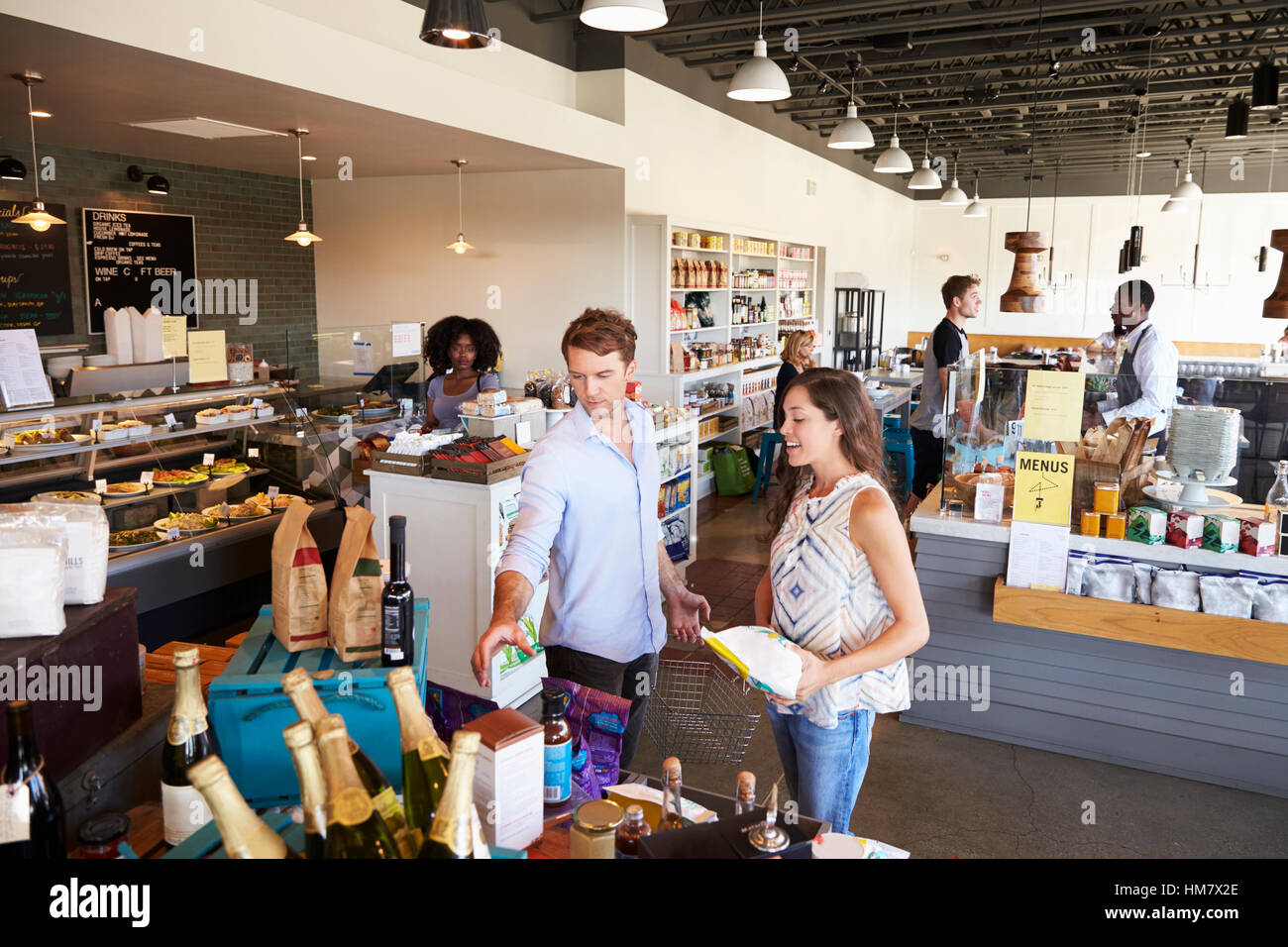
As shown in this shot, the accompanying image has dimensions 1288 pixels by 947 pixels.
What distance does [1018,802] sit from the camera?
150 inches

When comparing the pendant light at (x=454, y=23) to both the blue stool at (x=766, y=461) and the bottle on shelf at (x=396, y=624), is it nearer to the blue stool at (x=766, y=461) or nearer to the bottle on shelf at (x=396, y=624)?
the bottle on shelf at (x=396, y=624)

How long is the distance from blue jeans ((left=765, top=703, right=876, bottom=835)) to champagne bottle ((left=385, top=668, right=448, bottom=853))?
3.85 feet

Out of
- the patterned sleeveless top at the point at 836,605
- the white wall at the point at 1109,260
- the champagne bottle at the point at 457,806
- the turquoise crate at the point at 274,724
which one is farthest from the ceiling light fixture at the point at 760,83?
the white wall at the point at 1109,260

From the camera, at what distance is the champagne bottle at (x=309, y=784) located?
1.16 m

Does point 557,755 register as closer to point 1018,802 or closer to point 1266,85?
point 1018,802

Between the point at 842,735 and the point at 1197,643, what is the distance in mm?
2179

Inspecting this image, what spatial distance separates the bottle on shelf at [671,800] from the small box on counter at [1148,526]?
9.76 feet

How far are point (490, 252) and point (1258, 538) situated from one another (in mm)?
6633

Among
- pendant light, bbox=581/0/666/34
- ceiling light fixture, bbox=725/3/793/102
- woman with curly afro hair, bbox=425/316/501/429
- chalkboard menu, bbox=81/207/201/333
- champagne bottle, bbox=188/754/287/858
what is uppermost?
ceiling light fixture, bbox=725/3/793/102

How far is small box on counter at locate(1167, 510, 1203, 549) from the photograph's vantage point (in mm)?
3842

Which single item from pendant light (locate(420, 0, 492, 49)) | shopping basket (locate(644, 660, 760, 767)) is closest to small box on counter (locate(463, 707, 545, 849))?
shopping basket (locate(644, 660, 760, 767))

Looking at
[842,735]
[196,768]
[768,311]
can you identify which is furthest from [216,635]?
[768,311]

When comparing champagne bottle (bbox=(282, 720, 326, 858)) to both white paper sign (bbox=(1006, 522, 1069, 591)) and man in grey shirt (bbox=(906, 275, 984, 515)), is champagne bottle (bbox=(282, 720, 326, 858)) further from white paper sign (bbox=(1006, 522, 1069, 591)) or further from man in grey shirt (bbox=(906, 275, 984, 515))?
man in grey shirt (bbox=(906, 275, 984, 515))

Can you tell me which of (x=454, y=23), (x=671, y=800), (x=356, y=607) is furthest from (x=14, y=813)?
(x=454, y=23)
